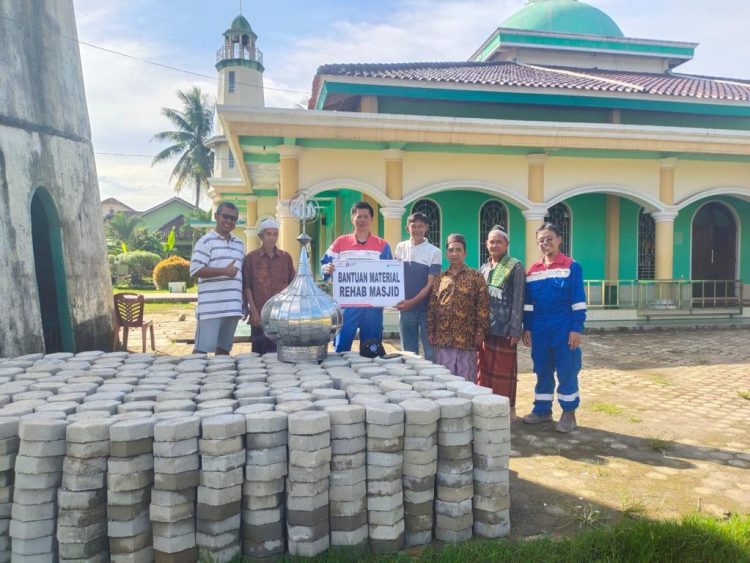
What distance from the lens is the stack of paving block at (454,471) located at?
8.88 feet

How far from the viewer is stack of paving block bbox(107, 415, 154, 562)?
7.64ft

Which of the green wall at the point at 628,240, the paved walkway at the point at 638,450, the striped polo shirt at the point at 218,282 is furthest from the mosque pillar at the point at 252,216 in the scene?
the striped polo shirt at the point at 218,282

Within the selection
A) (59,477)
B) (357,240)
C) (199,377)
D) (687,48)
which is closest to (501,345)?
(357,240)

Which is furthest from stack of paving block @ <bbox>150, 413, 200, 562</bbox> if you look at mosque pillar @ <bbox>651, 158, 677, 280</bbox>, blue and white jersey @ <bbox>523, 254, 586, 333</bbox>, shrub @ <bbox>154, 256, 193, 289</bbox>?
shrub @ <bbox>154, 256, 193, 289</bbox>

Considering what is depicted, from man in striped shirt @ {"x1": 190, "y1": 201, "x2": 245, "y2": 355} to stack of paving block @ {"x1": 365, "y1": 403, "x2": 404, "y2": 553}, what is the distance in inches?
110

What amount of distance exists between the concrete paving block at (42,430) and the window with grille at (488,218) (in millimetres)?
10166

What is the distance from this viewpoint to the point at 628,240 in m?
12.4

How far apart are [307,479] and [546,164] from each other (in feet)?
31.0

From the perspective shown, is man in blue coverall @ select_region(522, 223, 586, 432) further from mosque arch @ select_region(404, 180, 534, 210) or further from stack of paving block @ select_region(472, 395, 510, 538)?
mosque arch @ select_region(404, 180, 534, 210)

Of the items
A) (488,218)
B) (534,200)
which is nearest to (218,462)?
(534,200)

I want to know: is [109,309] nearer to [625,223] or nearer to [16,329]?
[16,329]

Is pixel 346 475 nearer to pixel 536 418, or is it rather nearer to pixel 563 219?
pixel 536 418

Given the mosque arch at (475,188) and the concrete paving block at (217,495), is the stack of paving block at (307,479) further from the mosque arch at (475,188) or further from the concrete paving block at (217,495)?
the mosque arch at (475,188)

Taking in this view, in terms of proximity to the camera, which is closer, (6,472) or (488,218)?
(6,472)
